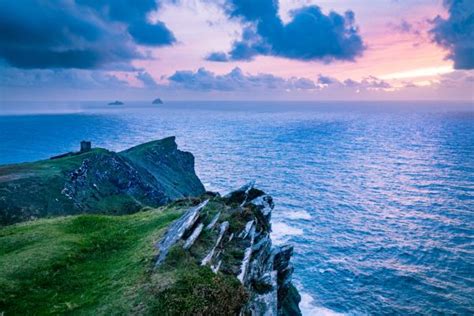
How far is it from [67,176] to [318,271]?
59.4 meters

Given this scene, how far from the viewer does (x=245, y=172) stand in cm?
13750


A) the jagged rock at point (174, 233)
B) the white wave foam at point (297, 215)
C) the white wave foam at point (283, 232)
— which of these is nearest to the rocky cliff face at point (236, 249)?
the jagged rock at point (174, 233)

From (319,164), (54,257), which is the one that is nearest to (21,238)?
(54,257)

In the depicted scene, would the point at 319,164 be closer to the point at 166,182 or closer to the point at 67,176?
the point at 166,182

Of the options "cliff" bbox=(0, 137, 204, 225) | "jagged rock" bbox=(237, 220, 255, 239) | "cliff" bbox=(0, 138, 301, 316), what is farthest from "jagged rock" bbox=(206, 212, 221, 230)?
"cliff" bbox=(0, 137, 204, 225)

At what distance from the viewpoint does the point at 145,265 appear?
73.1 ft

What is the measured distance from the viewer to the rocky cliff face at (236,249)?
23.8 m

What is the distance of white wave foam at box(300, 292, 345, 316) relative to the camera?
50.1 metres

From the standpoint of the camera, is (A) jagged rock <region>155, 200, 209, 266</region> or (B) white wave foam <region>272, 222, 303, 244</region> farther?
(B) white wave foam <region>272, 222, 303, 244</region>

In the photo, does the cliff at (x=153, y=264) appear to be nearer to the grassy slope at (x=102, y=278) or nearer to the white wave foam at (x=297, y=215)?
the grassy slope at (x=102, y=278)

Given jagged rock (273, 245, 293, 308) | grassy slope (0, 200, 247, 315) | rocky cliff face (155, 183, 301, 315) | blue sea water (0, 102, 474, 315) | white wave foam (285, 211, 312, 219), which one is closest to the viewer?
grassy slope (0, 200, 247, 315)

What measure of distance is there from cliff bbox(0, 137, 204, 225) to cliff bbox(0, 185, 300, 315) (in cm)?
3478

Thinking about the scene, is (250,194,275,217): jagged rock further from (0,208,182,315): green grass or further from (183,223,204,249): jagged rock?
(183,223,204,249): jagged rock

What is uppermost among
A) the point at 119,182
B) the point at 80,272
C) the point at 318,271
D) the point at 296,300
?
the point at 80,272
